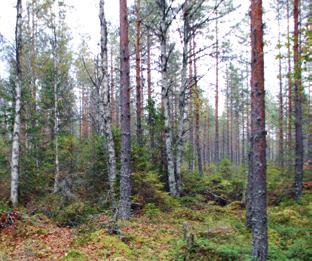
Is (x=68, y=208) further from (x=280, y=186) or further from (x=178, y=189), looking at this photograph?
(x=280, y=186)

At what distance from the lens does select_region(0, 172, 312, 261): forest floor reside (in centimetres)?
714

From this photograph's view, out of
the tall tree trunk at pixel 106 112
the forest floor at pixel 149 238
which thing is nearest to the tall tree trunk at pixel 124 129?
the forest floor at pixel 149 238

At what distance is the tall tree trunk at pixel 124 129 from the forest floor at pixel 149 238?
68cm

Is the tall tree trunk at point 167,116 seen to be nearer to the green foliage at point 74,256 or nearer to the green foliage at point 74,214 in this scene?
the green foliage at point 74,214

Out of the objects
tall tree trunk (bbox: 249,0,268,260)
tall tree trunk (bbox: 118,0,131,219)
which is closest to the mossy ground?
tall tree trunk (bbox: 249,0,268,260)

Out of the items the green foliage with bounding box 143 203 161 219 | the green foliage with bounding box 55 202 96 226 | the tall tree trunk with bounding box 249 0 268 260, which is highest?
the tall tree trunk with bounding box 249 0 268 260

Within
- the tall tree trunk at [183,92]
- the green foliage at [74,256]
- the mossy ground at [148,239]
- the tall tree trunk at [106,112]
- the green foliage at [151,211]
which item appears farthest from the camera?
the tall tree trunk at [183,92]

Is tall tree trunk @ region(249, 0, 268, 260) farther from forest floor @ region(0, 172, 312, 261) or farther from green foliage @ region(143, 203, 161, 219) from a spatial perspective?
green foliage @ region(143, 203, 161, 219)

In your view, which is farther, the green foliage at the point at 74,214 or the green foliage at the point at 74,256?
the green foliage at the point at 74,214

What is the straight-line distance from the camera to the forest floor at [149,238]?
714cm

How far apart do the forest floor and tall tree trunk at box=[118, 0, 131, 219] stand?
0.68 metres

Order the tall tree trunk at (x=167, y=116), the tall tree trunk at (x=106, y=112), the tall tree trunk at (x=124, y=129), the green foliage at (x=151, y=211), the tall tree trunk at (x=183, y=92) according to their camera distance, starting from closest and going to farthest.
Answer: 1. the tall tree trunk at (x=124, y=129)
2. the green foliage at (x=151, y=211)
3. the tall tree trunk at (x=106, y=112)
4. the tall tree trunk at (x=167, y=116)
5. the tall tree trunk at (x=183, y=92)

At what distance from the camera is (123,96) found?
10.4 metres

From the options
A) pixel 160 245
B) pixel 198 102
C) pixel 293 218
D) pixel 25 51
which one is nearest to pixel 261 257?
pixel 160 245
